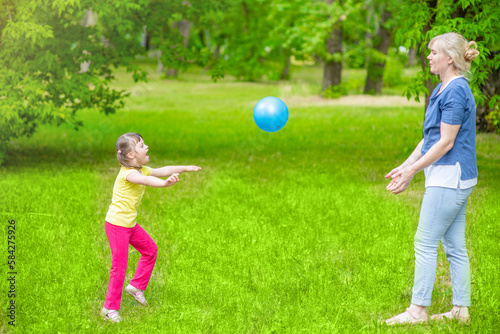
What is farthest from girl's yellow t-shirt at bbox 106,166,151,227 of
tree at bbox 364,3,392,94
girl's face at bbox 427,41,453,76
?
tree at bbox 364,3,392,94

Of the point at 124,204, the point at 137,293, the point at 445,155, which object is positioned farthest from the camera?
the point at 137,293

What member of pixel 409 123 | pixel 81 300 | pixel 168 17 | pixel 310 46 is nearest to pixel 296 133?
pixel 409 123

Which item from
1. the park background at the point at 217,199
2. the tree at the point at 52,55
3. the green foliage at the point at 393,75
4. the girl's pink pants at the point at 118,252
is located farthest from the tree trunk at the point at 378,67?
the girl's pink pants at the point at 118,252

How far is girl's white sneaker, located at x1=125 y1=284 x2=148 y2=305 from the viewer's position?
15.7 feet

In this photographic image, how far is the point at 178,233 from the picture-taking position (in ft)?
22.0

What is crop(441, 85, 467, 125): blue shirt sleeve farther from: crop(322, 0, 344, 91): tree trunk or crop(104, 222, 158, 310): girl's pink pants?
crop(322, 0, 344, 91): tree trunk

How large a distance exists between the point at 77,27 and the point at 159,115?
9.48 meters

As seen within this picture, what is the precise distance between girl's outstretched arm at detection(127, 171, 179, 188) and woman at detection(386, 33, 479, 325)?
63.1 inches

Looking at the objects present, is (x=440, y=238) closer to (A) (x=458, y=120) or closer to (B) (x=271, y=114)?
(A) (x=458, y=120)

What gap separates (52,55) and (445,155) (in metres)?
7.87

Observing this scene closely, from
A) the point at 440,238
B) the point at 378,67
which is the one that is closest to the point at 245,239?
the point at 440,238

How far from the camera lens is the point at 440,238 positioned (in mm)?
4191

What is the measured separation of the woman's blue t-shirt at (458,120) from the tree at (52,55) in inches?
263

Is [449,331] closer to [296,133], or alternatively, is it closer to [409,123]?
[296,133]
